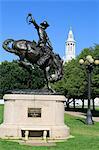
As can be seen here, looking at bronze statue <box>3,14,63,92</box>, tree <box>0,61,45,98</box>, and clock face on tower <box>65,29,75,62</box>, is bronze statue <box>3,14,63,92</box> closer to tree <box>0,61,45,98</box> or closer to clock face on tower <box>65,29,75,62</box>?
tree <box>0,61,45,98</box>

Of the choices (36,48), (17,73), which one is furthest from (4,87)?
(36,48)

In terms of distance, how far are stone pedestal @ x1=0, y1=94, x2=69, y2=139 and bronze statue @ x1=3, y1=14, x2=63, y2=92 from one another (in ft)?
4.73

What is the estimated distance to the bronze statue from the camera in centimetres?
1764

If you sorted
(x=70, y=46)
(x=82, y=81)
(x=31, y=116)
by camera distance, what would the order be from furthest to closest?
(x=70, y=46), (x=82, y=81), (x=31, y=116)

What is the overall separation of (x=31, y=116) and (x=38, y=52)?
2.97 m

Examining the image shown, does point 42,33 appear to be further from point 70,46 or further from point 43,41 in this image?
point 70,46

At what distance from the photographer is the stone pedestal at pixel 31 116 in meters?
16.8

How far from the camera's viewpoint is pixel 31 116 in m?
17.0

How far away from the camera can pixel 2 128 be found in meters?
16.8

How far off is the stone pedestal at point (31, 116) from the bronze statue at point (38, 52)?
1.44m

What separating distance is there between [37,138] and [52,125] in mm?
900

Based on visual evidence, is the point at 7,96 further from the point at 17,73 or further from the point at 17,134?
the point at 17,73

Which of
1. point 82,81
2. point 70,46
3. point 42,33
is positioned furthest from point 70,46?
point 42,33

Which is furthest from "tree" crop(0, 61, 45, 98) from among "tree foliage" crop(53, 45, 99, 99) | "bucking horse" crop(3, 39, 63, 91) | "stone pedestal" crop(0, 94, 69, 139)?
"stone pedestal" crop(0, 94, 69, 139)
